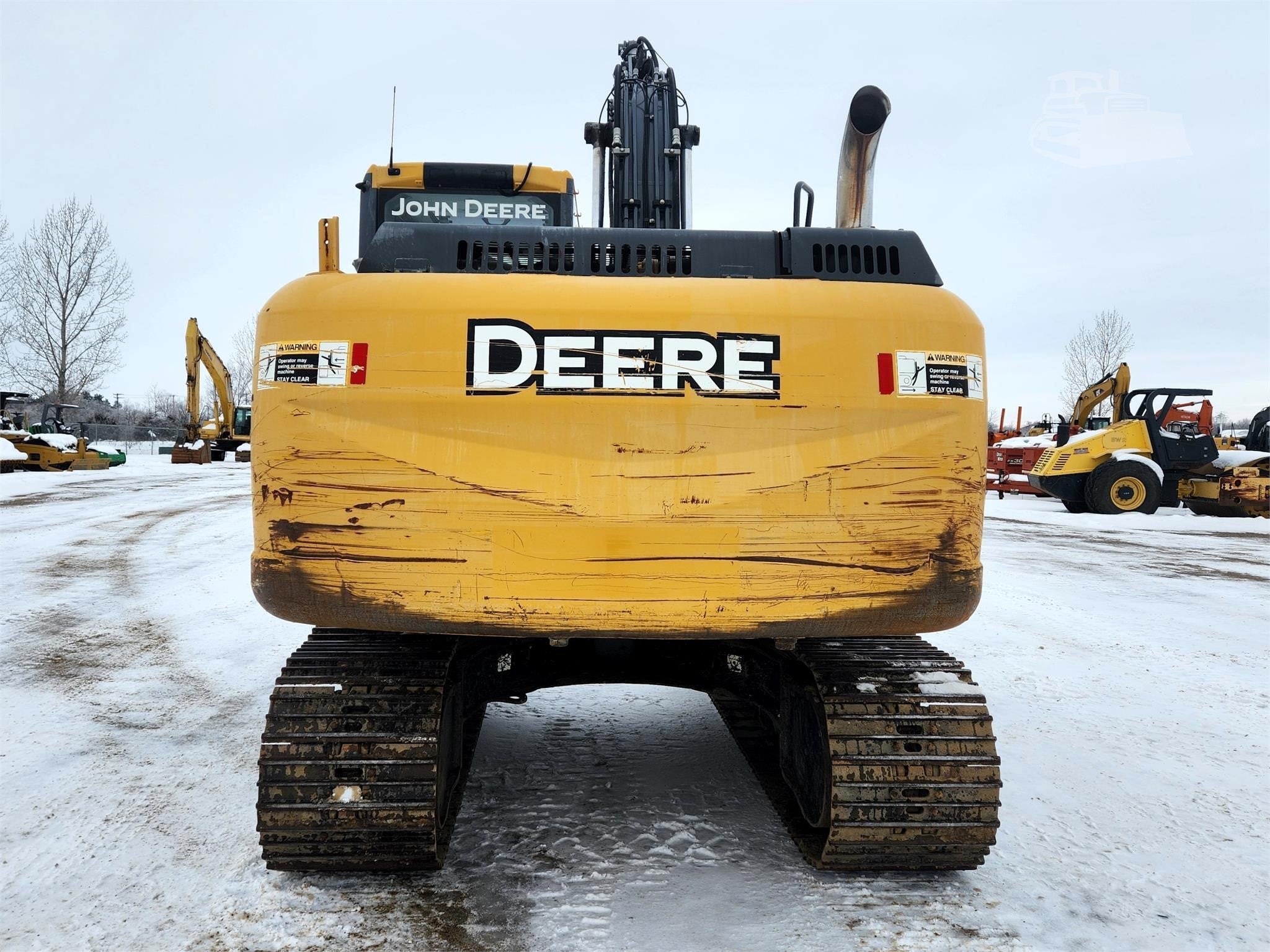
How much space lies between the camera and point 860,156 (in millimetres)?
3410

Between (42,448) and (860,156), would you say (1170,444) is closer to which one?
(860,156)

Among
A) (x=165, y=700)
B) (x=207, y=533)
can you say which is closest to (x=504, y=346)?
(x=165, y=700)

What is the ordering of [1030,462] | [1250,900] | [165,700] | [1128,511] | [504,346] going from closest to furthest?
1. [504,346]
2. [1250,900]
3. [165,700]
4. [1128,511]
5. [1030,462]

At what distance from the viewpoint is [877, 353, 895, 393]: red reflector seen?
2459 mm

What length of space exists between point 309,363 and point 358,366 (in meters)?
0.14

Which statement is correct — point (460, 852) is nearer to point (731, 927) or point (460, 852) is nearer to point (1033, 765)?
point (731, 927)

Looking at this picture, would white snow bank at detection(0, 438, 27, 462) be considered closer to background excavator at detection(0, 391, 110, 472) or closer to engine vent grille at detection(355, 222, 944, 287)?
background excavator at detection(0, 391, 110, 472)

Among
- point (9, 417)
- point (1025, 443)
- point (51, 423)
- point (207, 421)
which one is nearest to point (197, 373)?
point (9, 417)

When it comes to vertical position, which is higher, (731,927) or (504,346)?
(504,346)

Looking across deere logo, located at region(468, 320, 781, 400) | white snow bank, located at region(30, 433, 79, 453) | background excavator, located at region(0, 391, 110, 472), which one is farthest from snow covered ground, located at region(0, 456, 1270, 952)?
white snow bank, located at region(30, 433, 79, 453)

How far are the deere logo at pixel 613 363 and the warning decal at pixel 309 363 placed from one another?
0.36 metres

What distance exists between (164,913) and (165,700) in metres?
2.41

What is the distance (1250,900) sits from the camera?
2760 millimetres

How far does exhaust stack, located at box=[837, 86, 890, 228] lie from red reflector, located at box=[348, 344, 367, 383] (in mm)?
1915
